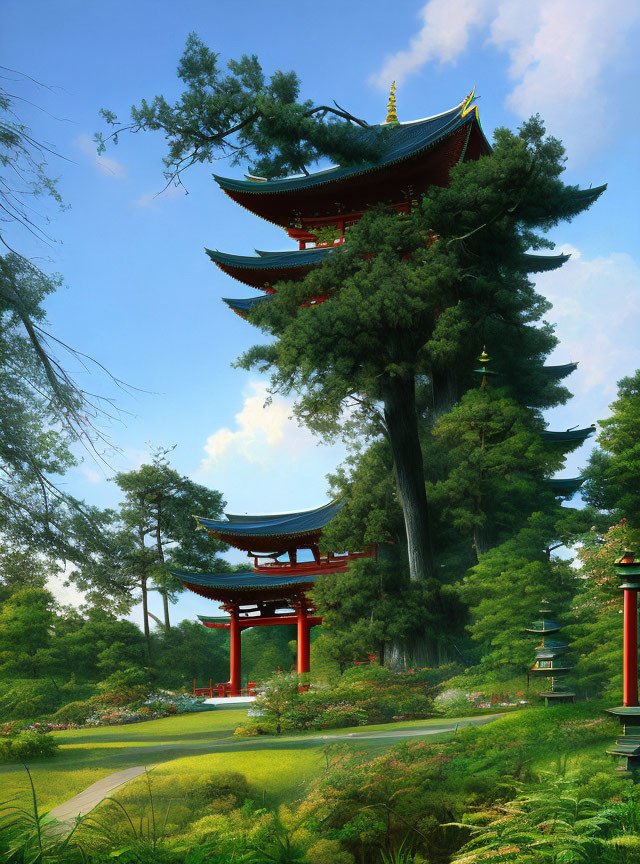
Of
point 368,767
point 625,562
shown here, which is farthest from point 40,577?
point 625,562

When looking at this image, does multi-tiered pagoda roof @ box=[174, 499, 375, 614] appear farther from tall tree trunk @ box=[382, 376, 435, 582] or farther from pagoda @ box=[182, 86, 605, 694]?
tall tree trunk @ box=[382, 376, 435, 582]

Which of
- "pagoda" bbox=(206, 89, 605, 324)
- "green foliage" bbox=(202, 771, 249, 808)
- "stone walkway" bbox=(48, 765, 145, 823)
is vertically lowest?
"stone walkway" bbox=(48, 765, 145, 823)

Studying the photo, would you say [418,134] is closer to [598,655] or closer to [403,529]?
[403,529]

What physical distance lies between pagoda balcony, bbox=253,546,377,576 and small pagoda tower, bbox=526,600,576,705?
242 inches

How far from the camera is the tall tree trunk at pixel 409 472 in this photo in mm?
11688

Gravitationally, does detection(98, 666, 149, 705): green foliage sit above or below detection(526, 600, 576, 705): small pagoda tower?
below

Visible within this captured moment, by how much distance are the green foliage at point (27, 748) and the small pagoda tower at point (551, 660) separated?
5.19 meters

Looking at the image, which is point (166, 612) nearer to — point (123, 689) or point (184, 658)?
point (184, 658)

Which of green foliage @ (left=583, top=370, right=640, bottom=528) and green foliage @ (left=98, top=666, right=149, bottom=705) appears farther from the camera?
green foliage @ (left=98, top=666, right=149, bottom=705)

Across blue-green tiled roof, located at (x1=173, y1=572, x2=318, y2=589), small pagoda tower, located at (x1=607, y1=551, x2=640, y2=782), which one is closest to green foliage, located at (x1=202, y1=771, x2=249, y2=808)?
small pagoda tower, located at (x1=607, y1=551, x2=640, y2=782)

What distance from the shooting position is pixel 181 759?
756 centimetres

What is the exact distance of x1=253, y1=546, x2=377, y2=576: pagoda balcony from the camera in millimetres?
A: 14898

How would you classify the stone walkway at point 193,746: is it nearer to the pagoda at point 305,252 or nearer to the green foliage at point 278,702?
the green foliage at point 278,702

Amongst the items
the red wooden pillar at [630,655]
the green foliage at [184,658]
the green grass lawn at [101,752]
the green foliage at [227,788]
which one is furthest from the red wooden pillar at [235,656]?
the red wooden pillar at [630,655]
